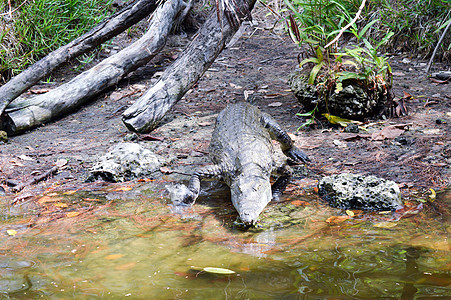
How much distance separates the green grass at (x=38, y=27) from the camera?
21.9ft

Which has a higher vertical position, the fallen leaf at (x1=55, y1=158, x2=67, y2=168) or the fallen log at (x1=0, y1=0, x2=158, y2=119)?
the fallen log at (x1=0, y1=0, x2=158, y2=119)

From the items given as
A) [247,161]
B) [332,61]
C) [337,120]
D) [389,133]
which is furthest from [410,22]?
[247,161]

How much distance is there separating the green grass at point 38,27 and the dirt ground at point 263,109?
548mm

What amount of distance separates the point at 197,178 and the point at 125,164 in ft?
2.82

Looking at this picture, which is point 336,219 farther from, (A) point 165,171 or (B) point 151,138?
(B) point 151,138

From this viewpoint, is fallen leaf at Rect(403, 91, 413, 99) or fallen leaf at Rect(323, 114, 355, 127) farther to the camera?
fallen leaf at Rect(403, 91, 413, 99)

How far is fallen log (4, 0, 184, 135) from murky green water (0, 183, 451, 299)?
8.24 feet

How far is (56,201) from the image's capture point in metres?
3.52

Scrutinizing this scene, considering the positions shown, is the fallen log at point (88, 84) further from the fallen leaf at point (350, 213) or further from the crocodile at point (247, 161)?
the fallen leaf at point (350, 213)

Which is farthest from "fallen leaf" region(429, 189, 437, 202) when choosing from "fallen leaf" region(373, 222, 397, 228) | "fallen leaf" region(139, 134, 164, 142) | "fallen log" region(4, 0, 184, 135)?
"fallen log" region(4, 0, 184, 135)

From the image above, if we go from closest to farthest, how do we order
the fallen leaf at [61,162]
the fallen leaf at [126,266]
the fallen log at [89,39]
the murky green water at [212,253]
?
the murky green water at [212,253] → the fallen leaf at [126,266] → the fallen leaf at [61,162] → the fallen log at [89,39]

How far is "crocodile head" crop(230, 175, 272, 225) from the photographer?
2862 millimetres

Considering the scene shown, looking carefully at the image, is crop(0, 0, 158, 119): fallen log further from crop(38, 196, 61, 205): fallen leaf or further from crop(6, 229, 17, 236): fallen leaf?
crop(6, 229, 17, 236): fallen leaf

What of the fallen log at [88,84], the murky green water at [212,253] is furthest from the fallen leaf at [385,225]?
the fallen log at [88,84]
